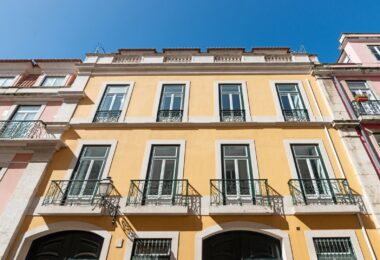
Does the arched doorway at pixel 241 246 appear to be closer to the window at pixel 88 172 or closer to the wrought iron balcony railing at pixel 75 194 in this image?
the wrought iron balcony railing at pixel 75 194

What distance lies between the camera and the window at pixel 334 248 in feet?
20.4

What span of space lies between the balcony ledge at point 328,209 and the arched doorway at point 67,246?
5581 mm

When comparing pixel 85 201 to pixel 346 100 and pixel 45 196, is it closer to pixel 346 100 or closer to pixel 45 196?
pixel 45 196

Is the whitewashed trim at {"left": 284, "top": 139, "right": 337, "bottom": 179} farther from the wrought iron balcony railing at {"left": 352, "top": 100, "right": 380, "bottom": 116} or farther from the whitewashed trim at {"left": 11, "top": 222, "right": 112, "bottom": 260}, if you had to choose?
the whitewashed trim at {"left": 11, "top": 222, "right": 112, "bottom": 260}

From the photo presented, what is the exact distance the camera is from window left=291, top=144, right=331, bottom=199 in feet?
23.9

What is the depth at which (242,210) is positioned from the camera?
6715 mm

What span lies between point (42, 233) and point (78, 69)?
24.7 ft

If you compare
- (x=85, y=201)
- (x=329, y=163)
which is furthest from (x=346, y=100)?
(x=85, y=201)

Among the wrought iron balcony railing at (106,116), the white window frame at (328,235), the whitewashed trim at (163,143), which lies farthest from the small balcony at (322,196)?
the wrought iron balcony railing at (106,116)

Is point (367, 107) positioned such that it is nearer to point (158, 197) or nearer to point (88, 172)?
point (158, 197)

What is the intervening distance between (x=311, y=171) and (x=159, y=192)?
489cm

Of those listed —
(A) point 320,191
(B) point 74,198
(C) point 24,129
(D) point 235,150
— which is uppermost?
(C) point 24,129

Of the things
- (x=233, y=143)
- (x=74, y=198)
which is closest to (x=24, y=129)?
(x=74, y=198)

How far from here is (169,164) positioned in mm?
8117
